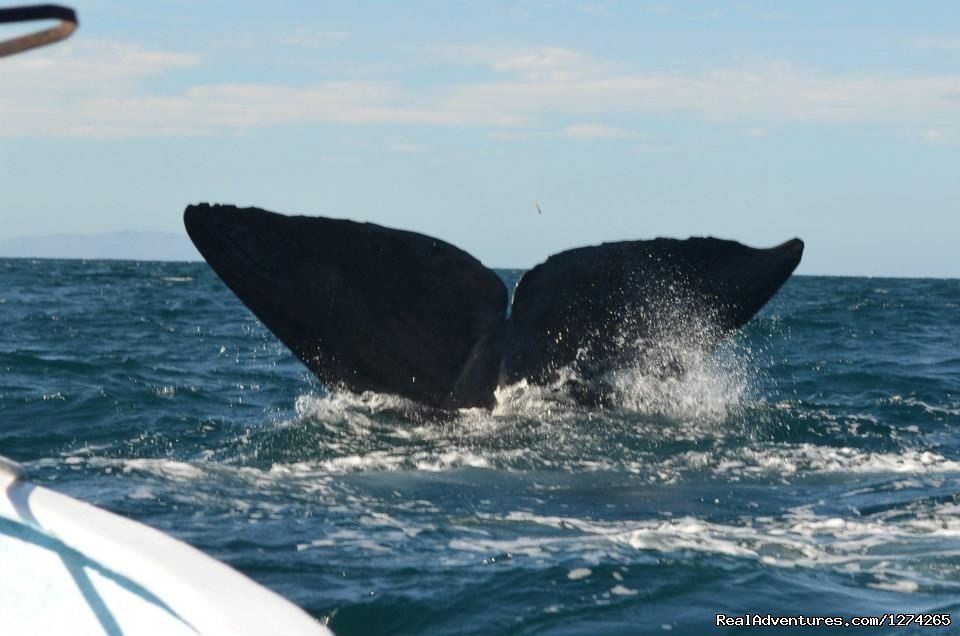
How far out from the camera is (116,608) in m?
2.50

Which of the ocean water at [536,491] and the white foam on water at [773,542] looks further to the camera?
the white foam on water at [773,542]

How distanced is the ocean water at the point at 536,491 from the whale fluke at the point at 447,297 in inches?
10.4

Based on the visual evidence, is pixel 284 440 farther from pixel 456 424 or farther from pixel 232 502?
pixel 232 502

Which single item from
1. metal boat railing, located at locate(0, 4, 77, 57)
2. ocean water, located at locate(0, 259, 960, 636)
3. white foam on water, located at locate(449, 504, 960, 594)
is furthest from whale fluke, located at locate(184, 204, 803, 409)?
metal boat railing, located at locate(0, 4, 77, 57)

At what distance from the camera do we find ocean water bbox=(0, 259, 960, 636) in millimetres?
4336

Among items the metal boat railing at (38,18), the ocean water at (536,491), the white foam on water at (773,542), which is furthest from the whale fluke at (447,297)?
the metal boat railing at (38,18)

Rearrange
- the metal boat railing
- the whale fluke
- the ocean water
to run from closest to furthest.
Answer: the metal boat railing → the ocean water → the whale fluke

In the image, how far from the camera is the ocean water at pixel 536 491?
4.34 meters

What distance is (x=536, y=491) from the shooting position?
598 cm

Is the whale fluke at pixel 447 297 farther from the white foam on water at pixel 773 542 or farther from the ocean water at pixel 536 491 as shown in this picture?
the white foam on water at pixel 773 542

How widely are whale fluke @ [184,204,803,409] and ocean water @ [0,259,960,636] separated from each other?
0.87ft

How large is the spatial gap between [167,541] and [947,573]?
311cm

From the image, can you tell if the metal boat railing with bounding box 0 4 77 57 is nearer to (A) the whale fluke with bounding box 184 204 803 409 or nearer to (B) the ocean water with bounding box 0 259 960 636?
(B) the ocean water with bounding box 0 259 960 636

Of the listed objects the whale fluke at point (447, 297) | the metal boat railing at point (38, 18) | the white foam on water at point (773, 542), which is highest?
the metal boat railing at point (38, 18)
